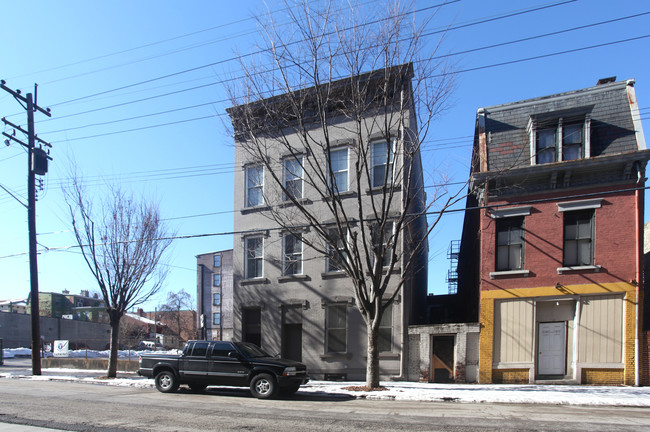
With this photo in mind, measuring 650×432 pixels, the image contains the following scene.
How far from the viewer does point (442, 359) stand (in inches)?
666

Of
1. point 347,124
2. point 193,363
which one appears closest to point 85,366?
point 193,363

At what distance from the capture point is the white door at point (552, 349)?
15392 mm

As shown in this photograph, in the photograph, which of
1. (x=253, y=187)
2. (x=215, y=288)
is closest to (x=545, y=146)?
(x=253, y=187)

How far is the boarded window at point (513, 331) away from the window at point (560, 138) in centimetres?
491

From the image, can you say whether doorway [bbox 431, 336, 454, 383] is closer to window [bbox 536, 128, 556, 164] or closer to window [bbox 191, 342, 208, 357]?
window [bbox 536, 128, 556, 164]

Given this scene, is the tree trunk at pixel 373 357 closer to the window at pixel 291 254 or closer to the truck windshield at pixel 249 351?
the truck windshield at pixel 249 351

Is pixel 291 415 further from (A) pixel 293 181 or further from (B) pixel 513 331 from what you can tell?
(A) pixel 293 181

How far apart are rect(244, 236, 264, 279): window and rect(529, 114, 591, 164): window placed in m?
11.2

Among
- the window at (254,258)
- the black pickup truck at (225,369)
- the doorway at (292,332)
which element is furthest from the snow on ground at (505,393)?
the window at (254,258)

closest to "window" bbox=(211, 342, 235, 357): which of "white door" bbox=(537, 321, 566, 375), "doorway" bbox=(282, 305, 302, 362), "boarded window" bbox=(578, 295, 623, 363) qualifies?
"doorway" bbox=(282, 305, 302, 362)

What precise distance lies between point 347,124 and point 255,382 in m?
10.7

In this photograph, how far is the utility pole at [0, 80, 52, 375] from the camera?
21.0 metres

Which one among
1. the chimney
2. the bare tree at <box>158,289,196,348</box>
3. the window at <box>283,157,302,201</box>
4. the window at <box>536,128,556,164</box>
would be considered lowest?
the bare tree at <box>158,289,196,348</box>

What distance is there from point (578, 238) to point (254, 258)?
1227cm
